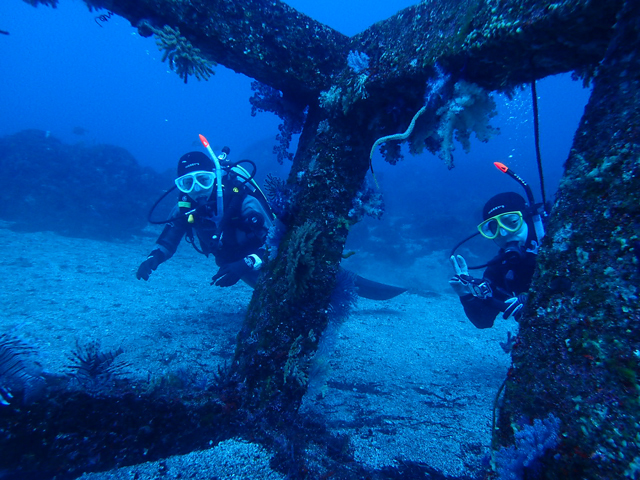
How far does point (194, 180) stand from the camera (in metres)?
5.23

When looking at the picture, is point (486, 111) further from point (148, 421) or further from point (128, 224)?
point (128, 224)

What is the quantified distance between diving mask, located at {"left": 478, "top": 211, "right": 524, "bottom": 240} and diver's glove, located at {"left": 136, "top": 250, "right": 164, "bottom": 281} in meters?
5.45

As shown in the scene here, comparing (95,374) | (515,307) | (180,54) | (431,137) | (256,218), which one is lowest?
(95,374)

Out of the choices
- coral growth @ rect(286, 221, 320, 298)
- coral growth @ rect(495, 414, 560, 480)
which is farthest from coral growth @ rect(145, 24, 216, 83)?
coral growth @ rect(495, 414, 560, 480)

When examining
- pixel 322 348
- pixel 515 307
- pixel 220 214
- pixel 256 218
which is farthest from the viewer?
pixel 220 214

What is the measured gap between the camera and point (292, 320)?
223 cm

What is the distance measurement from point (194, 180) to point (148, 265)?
174 cm

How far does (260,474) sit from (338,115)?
8.37 feet

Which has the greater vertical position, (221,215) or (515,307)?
(221,215)

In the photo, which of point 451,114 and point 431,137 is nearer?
point 451,114


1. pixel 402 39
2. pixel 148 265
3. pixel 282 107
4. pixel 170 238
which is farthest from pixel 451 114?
pixel 170 238

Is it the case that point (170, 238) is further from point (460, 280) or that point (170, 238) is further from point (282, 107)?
point (460, 280)

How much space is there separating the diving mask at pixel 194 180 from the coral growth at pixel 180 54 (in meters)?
3.07

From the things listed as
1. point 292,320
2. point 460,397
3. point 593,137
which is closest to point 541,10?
point 593,137
